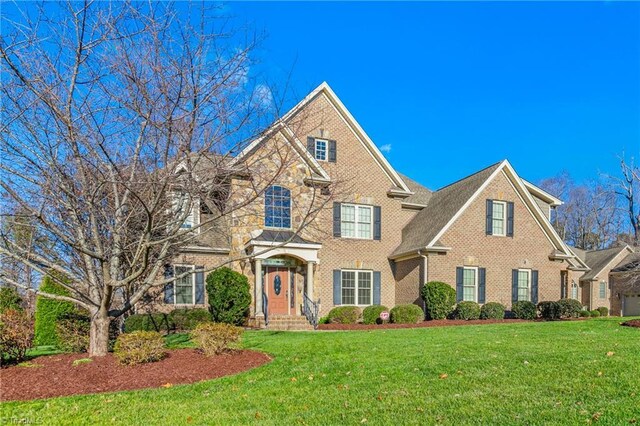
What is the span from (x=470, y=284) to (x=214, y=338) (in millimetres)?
13228

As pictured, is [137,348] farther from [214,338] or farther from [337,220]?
[337,220]

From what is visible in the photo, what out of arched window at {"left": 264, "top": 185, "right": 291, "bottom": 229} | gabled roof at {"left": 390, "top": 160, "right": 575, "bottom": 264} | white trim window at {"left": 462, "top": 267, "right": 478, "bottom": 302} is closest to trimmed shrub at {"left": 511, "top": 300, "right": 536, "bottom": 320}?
white trim window at {"left": 462, "top": 267, "right": 478, "bottom": 302}

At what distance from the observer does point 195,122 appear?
24.4 feet

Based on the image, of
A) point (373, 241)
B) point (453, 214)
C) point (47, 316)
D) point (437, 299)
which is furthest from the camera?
point (373, 241)

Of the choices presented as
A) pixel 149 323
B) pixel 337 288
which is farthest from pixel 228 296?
pixel 337 288

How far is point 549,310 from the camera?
1909 centimetres

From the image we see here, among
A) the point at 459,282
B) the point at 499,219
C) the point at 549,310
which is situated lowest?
the point at 549,310

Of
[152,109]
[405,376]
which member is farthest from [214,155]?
[405,376]

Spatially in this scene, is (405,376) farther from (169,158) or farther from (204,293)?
(204,293)

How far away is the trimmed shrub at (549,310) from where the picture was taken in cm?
1881

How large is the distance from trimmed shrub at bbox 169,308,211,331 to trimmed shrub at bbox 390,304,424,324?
702 centimetres

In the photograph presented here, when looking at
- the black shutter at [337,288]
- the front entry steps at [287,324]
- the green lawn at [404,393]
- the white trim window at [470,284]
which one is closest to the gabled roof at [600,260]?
the white trim window at [470,284]

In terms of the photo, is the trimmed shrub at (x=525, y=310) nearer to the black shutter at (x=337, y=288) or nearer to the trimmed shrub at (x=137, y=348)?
the black shutter at (x=337, y=288)

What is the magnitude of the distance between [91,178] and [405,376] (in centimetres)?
645
